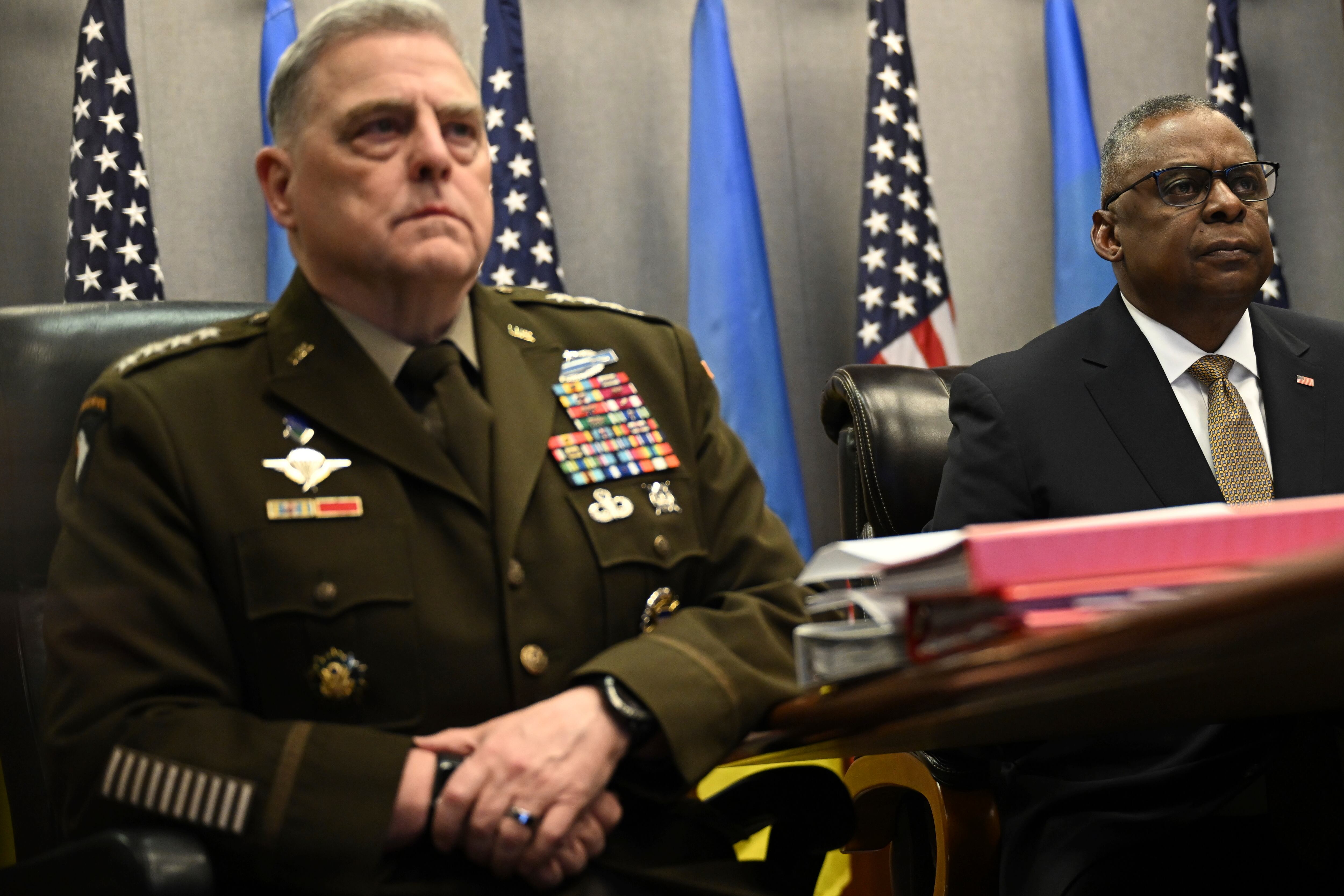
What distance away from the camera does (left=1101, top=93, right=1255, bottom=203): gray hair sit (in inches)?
90.8

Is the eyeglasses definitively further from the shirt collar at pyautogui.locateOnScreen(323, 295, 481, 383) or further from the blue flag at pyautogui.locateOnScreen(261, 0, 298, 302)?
the blue flag at pyautogui.locateOnScreen(261, 0, 298, 302)

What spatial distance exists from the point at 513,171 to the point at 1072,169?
174cm

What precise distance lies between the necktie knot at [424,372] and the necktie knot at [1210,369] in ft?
4.21

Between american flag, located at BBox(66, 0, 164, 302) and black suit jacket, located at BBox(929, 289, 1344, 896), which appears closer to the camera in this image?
black suit jacket, located at BBox(929, 289, 1344, 896)

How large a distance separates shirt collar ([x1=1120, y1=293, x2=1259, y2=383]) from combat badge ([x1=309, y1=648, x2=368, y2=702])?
143 centimetres

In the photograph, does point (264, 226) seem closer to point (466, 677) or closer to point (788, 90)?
point (788, 90)

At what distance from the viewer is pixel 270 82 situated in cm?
336

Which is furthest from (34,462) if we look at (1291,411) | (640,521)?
(1291,411)

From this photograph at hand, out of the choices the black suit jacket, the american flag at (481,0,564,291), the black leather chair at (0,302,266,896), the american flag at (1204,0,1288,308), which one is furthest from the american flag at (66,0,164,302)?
the american flag at (1204,0,1288,308)

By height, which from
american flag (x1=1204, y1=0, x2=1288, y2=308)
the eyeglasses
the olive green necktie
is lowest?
the olive green necktie

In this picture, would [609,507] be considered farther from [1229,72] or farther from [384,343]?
[1229,72]

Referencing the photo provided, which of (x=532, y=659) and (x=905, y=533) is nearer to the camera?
(x=532, y=659)

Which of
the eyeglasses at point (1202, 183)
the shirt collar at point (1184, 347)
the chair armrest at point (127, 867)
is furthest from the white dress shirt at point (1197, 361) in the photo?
the chair armrest at point (127, 867)

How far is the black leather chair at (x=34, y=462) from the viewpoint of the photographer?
1523mm
